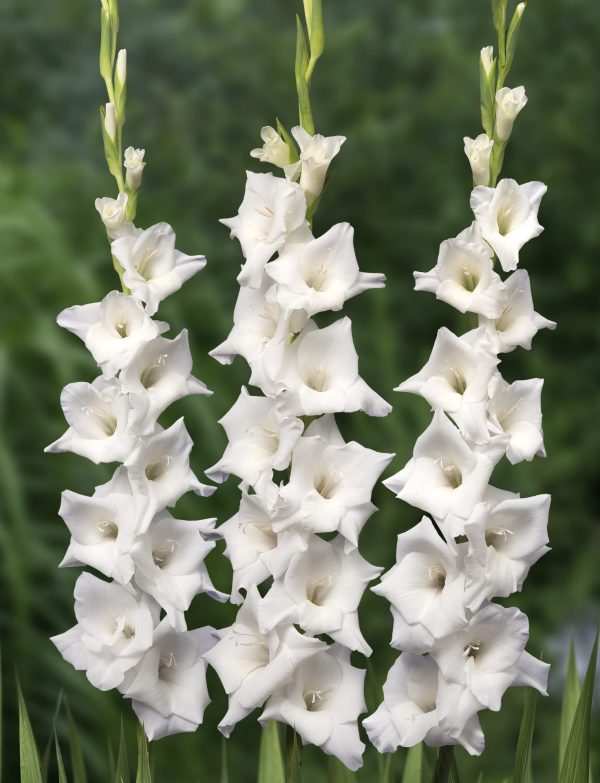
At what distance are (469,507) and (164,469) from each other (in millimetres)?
238

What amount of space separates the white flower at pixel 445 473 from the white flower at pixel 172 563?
16 cm

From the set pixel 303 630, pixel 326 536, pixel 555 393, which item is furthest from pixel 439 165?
pixel 303 630

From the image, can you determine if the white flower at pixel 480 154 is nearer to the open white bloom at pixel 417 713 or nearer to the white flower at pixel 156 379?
the white flower at pixel 156 379

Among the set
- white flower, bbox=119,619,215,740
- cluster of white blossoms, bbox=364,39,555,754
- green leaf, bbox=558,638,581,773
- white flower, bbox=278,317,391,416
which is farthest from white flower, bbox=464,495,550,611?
green leaf, bbox=558,638,581,773

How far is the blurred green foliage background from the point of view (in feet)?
6.53

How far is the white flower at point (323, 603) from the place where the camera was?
0.98 metres

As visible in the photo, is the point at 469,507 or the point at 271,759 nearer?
the point at 469,507

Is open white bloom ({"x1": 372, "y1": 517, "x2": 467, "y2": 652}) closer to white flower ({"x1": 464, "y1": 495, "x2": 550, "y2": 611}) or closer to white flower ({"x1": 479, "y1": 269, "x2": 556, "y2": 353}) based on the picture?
white flower ({"x1": 464, "y1": 495, "x2": 550, "y2": 611})

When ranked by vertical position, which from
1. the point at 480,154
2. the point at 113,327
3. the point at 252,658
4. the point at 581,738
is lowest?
the point at 581,738

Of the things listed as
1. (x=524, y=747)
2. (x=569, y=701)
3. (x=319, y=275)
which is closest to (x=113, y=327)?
(x=319, y=275)

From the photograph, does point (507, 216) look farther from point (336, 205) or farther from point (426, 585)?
point (336, 205)

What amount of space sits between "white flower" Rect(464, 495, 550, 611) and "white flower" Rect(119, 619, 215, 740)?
222mm

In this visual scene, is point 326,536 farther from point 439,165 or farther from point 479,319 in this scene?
point 439,165

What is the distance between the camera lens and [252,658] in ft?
3.37
